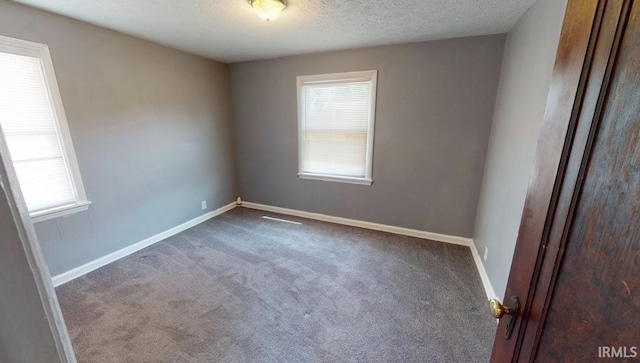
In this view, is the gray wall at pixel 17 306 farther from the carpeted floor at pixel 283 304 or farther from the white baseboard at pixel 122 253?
the white baseboard at pixel 122 253

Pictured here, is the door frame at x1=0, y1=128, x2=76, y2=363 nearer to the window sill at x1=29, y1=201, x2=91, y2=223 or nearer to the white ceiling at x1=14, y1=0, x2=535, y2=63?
the white ceiling at x1=14, y1=0, x2=535, y2=63

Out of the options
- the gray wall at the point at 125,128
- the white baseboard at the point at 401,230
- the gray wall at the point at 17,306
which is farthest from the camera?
the white baseboard at the point at 401,230

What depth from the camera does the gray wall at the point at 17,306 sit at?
1.13ft

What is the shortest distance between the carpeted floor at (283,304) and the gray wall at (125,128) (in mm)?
412

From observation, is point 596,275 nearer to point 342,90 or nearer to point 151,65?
point 342,90

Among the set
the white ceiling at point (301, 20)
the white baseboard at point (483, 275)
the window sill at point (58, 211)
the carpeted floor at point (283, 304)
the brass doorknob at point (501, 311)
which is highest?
the white ceiling at point (301, 20)

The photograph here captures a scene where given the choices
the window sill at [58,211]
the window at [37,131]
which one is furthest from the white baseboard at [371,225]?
the window at [37,131]

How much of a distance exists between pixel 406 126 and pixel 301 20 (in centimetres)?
161

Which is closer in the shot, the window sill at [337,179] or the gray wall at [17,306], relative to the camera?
the gray wall at [17,306]

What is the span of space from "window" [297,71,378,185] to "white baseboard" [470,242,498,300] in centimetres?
140

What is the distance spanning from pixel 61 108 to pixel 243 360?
2565 mm

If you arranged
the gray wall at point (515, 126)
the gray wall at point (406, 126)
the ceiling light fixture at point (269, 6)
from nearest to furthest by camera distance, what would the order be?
the gray wall at point (515, 126), the ceiling light fixture at point (269, 6), the gray wall at point (406, 126)

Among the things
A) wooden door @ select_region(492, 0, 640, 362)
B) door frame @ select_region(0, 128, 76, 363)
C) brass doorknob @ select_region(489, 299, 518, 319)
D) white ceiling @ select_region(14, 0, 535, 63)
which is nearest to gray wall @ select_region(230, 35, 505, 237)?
white ceiling @ select_region(14, 0, 535, 63)

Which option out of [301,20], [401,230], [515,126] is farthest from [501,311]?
[401,230]
